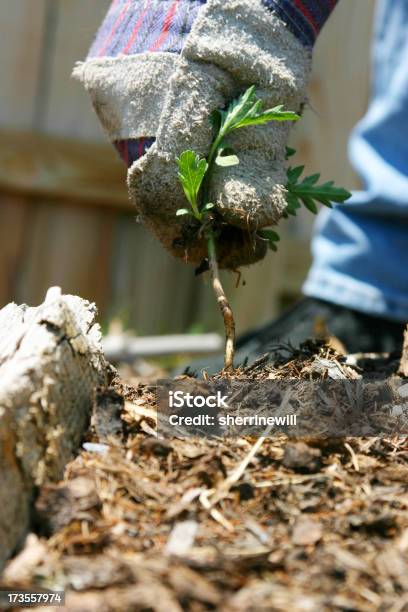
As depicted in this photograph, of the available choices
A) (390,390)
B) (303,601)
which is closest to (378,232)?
(390,390)

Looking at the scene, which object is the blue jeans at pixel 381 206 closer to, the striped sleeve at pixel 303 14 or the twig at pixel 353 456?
the striped sleeve at pixel 303 14

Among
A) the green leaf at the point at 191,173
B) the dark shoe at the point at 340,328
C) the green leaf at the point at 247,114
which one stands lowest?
the dark shoe at the point at 340,328

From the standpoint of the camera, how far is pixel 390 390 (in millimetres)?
1228

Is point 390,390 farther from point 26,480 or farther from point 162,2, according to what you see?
point 162,2

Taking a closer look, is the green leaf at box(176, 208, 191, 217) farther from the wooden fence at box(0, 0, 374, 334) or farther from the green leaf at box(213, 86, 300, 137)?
the wooden fence at box(0, 0, 374, 334)

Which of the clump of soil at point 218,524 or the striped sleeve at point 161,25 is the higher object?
the striped sleeve at point 161,25

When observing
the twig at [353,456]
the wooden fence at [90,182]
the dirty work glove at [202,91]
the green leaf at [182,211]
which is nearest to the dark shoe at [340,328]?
the dirty work glove at [202,91]

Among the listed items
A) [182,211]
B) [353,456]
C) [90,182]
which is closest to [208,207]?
[182,211]

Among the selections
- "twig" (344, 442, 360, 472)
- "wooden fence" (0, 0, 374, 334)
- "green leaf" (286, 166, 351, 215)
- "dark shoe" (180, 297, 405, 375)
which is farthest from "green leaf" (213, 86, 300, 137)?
"wooden fence" (0, 0, 374, 334)

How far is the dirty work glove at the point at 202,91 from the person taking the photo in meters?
1.38

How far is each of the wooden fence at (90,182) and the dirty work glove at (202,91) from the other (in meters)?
1.81

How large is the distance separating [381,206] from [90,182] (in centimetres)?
149

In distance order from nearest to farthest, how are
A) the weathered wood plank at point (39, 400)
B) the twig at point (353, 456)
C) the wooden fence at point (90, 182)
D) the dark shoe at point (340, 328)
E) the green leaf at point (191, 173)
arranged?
1. the weathered wood plank at point (39, 400)
2. the twig at point (353, 456)
3. the green leaf at point (191, 173)
4. the dark shoe at point (340, 328)
5. the wooden fence at point (90, 182)

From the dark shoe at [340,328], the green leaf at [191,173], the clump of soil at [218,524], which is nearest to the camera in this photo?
the clump of soil at [218,524]
